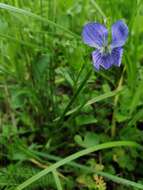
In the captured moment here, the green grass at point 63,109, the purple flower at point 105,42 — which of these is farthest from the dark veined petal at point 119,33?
the green grass at point 63,109

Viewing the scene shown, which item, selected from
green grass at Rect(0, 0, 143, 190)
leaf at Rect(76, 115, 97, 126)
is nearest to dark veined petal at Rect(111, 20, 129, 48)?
green grass at Rect(0, 0, 143, 190)

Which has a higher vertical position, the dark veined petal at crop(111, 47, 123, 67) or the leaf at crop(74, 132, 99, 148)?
the dark veined petal at crop(111, 47, 123, 67)

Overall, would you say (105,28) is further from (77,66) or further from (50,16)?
(50,16)

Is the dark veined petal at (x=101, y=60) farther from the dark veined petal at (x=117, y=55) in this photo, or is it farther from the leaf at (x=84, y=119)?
the leaf at (x=84, y=119)

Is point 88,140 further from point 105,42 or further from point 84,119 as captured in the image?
point 105,42

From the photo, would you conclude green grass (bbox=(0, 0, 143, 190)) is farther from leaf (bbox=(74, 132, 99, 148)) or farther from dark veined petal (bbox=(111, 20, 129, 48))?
dark veined petal (bbox=(111, 20, 129, 48))

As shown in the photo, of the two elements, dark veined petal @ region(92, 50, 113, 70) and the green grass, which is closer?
dark veined petal @ region(92, 50, 113, 70)

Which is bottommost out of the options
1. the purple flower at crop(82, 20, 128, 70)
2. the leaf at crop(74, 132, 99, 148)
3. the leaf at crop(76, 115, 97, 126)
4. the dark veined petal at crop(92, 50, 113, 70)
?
the leaf at crop(74, 132, 99, 148)

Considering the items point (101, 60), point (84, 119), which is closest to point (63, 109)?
point (84, 119)
